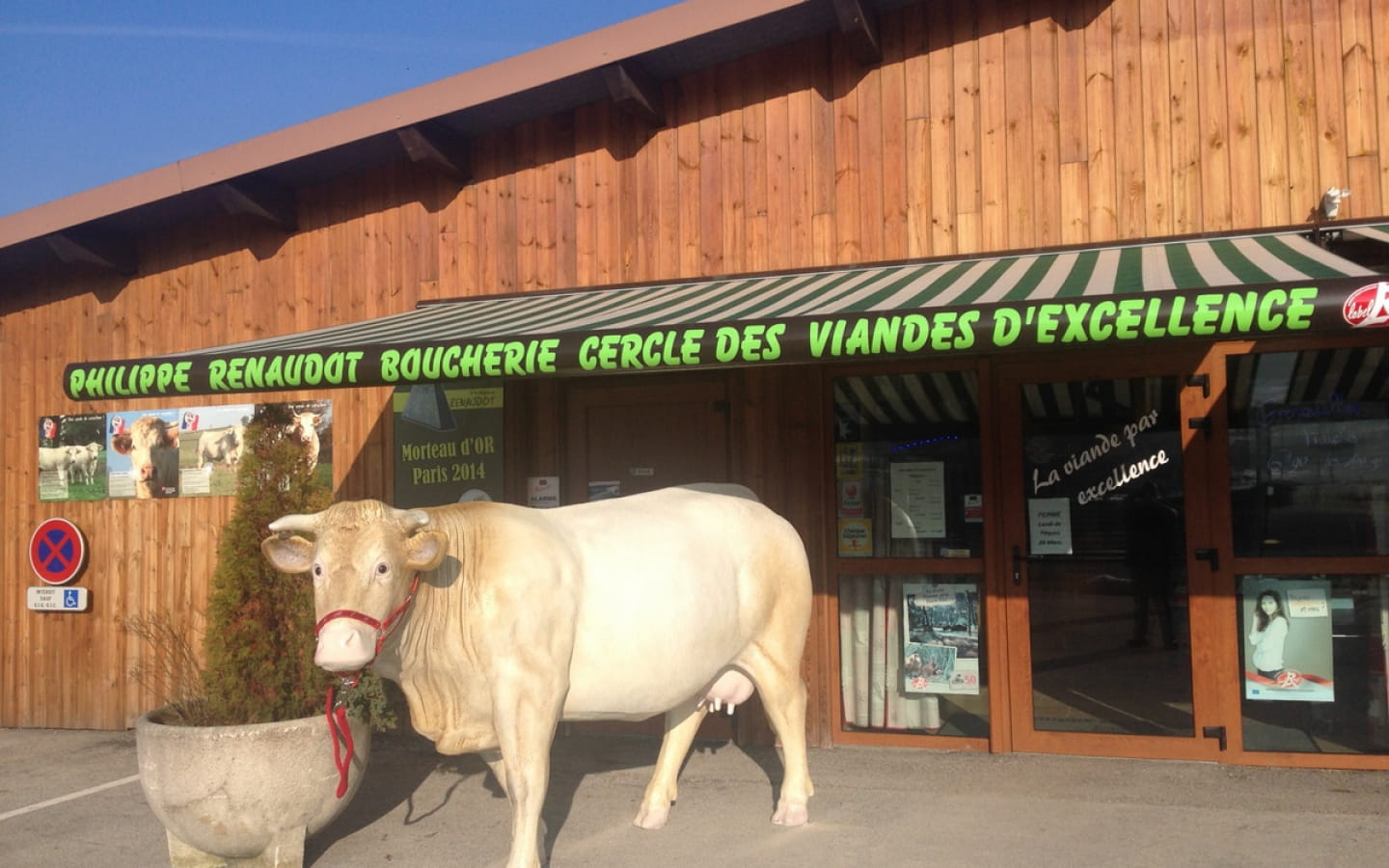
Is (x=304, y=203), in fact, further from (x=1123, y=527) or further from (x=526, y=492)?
(x=1123, y=527)

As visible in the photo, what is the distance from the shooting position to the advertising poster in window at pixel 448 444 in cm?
762

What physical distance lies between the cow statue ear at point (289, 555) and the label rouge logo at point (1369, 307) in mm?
3765

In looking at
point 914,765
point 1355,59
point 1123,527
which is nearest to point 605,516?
point 914,765

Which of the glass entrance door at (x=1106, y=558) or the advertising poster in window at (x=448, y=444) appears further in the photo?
the advertising poster in window at (x=448, y=444)

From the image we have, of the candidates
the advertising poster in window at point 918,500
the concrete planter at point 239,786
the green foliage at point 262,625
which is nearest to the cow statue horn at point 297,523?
the green foliage at point 262,625

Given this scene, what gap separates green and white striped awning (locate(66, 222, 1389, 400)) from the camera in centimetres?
427

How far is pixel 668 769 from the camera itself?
218 inches

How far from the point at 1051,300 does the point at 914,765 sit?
3.11 meters

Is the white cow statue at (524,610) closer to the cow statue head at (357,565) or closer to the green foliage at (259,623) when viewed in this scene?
the cow statue head at (357,565)

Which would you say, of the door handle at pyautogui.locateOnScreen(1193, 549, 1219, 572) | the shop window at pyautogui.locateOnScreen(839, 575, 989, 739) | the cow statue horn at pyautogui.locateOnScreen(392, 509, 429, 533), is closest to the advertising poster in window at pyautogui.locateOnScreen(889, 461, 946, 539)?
the shop window at pyautogui.locateOnScreen(839, 575, 989, 739)

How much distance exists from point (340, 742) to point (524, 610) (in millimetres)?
1242

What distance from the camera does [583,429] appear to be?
7.62m

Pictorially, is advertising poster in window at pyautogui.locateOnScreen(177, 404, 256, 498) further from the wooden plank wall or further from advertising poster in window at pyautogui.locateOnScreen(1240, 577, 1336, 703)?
advertising poster in window at pyautogui.locateOnScreen(1240, 577, 1336, 703)

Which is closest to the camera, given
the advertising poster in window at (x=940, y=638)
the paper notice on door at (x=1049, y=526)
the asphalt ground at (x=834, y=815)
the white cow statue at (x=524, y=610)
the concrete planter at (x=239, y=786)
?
the white cow statue at (x=524, y=610)
